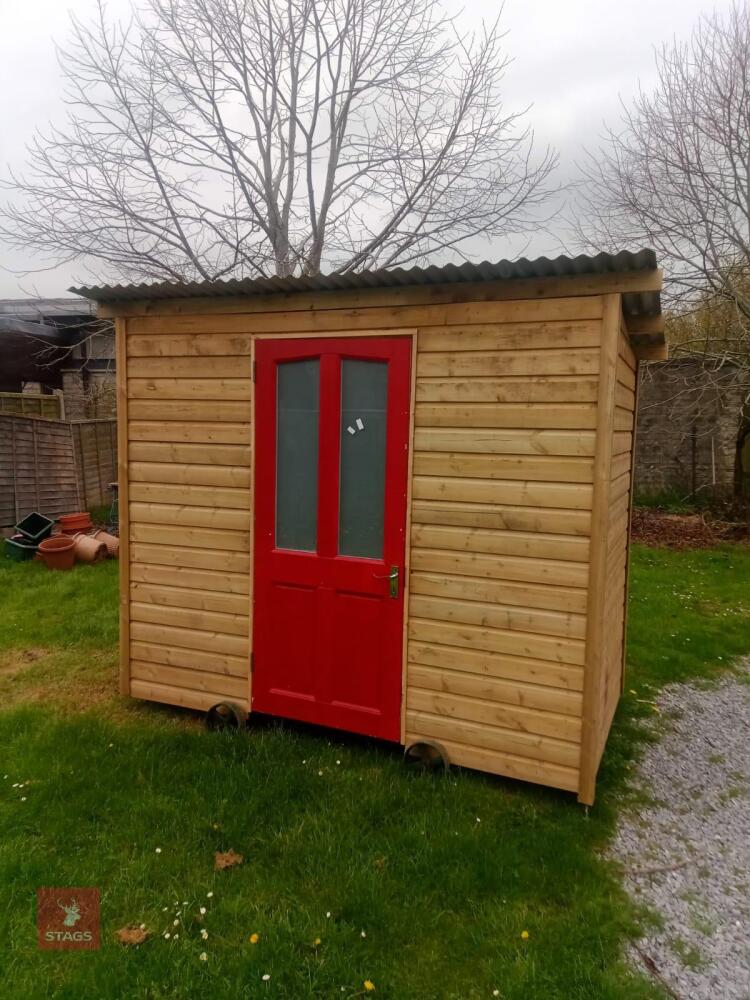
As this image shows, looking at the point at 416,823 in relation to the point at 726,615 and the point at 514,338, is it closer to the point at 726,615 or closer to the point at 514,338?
the point at 514,338

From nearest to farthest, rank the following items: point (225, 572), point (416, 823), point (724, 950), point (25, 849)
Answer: point (724, 950)
point (25, 849)
point (416, 823)
point (225, 572)

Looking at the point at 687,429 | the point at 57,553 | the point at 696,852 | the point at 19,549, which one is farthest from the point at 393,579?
the point at 687,429

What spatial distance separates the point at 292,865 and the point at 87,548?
686 cm

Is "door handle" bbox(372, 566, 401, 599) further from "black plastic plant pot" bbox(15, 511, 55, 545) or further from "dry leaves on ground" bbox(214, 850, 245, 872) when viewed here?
"black plastic plant pot" bbox(15, 511, 55, 545)

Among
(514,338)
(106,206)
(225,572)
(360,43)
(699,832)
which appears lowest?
(699,832)

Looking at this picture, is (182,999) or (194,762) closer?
(182,999)

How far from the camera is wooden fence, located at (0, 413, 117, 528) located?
9336mm

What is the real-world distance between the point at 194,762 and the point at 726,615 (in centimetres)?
604

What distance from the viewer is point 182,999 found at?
7.20ft

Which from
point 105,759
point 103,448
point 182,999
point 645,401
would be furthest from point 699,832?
point 103,448

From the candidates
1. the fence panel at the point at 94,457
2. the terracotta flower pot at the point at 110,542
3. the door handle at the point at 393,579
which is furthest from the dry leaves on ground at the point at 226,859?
the fence panel at the point at 94,457

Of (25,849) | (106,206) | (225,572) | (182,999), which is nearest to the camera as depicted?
(182,999)

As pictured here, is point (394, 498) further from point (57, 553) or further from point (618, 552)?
point (57, 553)

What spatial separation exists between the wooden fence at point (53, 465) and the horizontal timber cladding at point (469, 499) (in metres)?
6.50
